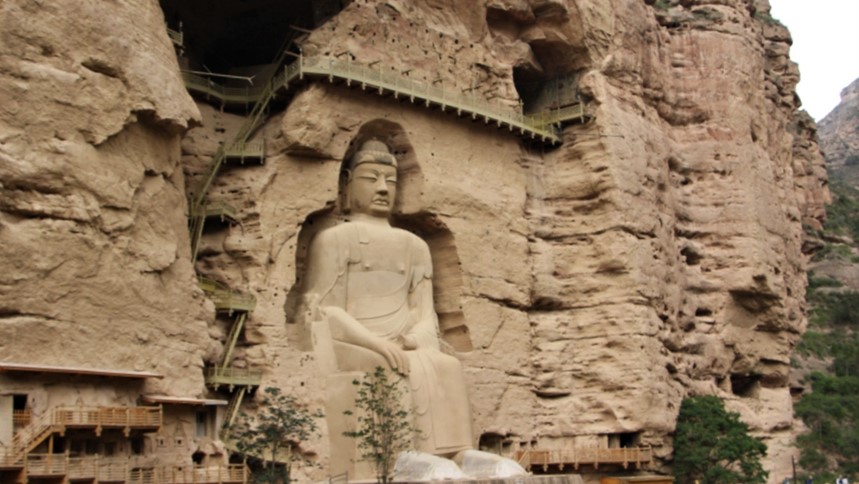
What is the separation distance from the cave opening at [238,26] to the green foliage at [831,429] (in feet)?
55.5

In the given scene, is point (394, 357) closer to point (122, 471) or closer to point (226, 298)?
point (226, 298)

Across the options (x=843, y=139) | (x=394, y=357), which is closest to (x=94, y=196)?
(x=394, y=357)

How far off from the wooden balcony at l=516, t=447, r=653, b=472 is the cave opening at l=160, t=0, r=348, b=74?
408 inches

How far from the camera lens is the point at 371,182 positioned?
24734mm

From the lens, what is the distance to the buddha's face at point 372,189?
24703 mm

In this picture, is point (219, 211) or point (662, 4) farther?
point (662, 4)

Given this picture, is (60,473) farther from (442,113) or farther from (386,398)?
(442,113)

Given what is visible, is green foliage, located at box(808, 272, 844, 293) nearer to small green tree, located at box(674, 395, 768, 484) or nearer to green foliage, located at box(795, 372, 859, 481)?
green foliage, located at box(795, 372, 859, 481)

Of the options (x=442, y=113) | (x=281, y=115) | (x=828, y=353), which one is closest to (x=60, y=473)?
(x=281, y=115)

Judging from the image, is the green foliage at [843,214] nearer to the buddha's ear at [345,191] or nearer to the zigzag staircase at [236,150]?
the buddha's ear at [345,191]

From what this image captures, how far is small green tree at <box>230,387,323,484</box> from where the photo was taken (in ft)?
66.4

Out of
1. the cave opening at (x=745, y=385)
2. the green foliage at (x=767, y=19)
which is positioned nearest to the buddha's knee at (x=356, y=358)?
the cave opening at (x=745, y=385)

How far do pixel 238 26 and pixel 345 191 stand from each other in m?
5.46

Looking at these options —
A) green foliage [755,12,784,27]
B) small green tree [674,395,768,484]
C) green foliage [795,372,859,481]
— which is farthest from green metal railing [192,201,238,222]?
green foliage [755,12,784,27]
